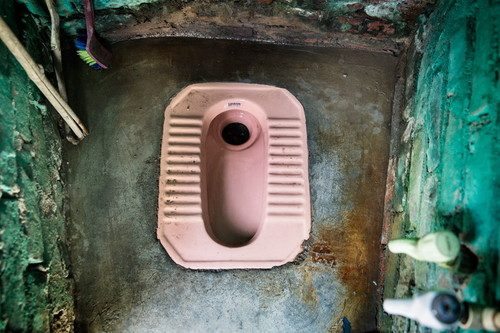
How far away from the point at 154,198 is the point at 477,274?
5.03ft

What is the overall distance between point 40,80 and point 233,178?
3.67ft

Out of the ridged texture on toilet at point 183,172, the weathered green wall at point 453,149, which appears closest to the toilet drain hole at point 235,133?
the ridged texture on toilet at point 183,172

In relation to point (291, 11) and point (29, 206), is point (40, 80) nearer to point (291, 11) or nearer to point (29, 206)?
point (29, 206)

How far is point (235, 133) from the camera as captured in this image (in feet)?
8.78

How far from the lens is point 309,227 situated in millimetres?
2332

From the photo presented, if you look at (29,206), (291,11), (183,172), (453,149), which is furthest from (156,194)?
(453,149)

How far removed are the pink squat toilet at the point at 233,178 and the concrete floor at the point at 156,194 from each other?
2.6 inches

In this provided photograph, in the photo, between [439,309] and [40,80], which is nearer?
[439,309]

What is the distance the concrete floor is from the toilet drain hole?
0.30 meters

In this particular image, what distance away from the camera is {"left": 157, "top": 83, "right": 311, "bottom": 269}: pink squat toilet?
7.48 feet

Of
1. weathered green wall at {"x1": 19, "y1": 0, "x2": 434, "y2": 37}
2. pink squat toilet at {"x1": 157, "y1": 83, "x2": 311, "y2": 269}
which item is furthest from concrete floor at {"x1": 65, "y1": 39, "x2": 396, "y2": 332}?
weathered green wall at {"x1": 19, "y1": 0, "x2": 434, "y2": 37}

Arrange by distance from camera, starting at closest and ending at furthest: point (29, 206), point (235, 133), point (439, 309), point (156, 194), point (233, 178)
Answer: point (439, 309) < point (29, 206) < point (156, 194) < point (233, 178) < point (235, 133)

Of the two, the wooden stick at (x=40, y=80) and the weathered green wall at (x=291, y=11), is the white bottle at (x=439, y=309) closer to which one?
the weathered green wall at (x=291, y=11)

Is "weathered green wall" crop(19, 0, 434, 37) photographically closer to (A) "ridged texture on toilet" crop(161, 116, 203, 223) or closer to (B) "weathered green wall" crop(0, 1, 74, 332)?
→ (B) "weathered green wall" crop(0, 1, 74, 332)
